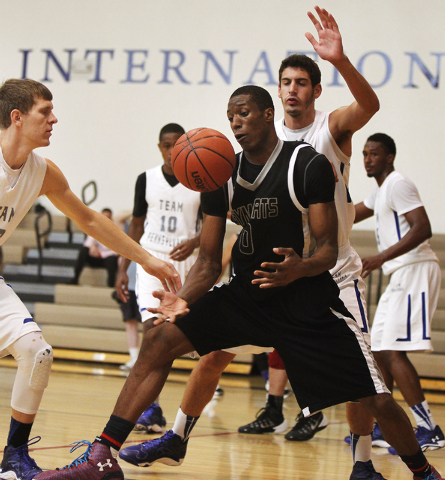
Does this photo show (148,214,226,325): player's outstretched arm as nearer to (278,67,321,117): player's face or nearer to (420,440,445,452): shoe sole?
(278,67,321,117): player's face

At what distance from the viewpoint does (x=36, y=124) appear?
3184 mm

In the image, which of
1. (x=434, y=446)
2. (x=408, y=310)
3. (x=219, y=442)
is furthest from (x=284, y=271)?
(x=434, y=446)

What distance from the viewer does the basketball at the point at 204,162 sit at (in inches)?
121

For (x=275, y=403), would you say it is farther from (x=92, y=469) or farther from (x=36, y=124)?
(x=36, y=124)

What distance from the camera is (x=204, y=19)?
35.4 ft

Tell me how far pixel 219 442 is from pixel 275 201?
206 centimetres

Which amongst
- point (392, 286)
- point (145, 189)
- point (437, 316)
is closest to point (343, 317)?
point (392, 286)

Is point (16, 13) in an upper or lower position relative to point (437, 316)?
upper

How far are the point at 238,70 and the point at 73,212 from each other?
763 cm

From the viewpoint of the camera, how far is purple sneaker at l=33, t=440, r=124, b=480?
285 cm

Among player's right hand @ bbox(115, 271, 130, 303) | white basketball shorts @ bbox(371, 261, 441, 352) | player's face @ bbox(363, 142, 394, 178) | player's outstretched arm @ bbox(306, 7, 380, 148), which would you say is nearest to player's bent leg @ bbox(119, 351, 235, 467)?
player's outstretched arm @ bbox(306, 7, 380, 148)

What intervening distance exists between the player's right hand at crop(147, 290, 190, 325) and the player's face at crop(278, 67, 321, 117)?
1250mm

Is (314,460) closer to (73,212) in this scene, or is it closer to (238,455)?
(238,455)

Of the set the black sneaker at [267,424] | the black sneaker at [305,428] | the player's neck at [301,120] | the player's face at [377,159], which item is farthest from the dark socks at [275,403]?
the player's neck at [301,120]
